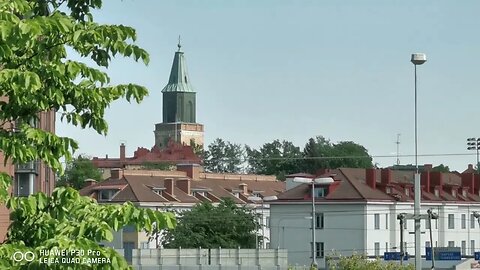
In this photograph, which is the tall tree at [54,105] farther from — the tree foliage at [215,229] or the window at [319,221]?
the window at [319,221]

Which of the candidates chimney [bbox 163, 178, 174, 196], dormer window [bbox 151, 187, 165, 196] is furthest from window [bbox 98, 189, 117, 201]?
chimney [bbox 163, 178, 174, 196]

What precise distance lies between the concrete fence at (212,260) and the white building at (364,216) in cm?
2952

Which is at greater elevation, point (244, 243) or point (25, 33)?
point (25, 33)

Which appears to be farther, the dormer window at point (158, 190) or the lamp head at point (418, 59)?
the dormer window at point (158, 190)

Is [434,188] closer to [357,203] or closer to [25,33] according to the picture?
[357,203]

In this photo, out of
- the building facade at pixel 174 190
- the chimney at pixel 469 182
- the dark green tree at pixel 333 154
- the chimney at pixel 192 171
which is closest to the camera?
the building facade at pixel 174 190

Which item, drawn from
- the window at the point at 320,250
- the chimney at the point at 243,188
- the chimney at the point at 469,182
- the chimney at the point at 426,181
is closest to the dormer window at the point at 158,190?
the chimney at the point at 243,188

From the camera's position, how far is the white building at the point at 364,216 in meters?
99.0

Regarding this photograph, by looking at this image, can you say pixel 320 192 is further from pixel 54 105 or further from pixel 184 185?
pixel 54 105

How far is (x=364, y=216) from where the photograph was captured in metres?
98.8

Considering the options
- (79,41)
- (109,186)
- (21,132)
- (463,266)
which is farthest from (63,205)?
(109,186)

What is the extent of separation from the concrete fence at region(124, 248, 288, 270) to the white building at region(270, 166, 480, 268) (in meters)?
29.5

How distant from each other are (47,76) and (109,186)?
111 meters

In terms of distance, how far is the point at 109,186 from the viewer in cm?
12100
